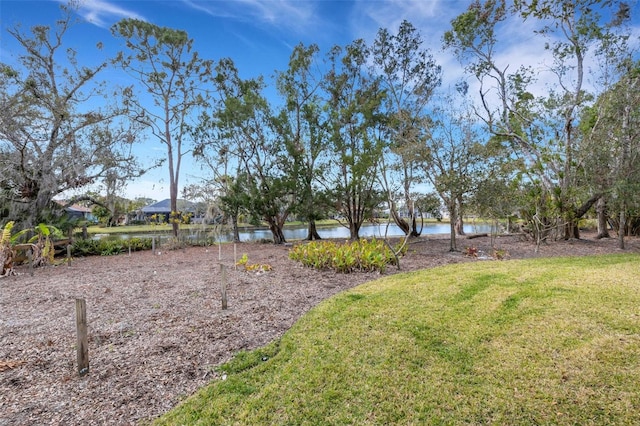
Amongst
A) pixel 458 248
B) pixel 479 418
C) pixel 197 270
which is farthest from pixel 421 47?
pixel 479 418

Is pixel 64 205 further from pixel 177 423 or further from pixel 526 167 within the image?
pixel 526 167

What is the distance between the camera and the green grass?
220cm

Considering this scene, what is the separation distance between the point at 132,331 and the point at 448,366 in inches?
132

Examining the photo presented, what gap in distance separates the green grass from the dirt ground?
0.36 m

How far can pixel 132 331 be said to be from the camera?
366 centimetres

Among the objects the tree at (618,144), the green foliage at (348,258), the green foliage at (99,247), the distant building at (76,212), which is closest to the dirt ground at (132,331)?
the green foliage at (348,258)

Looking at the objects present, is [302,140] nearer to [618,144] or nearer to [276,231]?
[276,231]

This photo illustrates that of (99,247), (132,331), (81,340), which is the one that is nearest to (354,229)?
(99,247)

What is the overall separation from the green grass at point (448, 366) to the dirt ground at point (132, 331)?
36 centimetres

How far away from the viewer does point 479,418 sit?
2137 millimetres

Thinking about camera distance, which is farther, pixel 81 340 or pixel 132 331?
pixel 132 331

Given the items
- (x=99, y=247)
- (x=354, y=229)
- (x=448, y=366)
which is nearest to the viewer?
(x=448, y=366)

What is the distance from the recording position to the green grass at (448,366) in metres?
2.20

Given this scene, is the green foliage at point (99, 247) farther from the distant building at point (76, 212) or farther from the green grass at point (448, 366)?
the green grass at point (448, 366)
